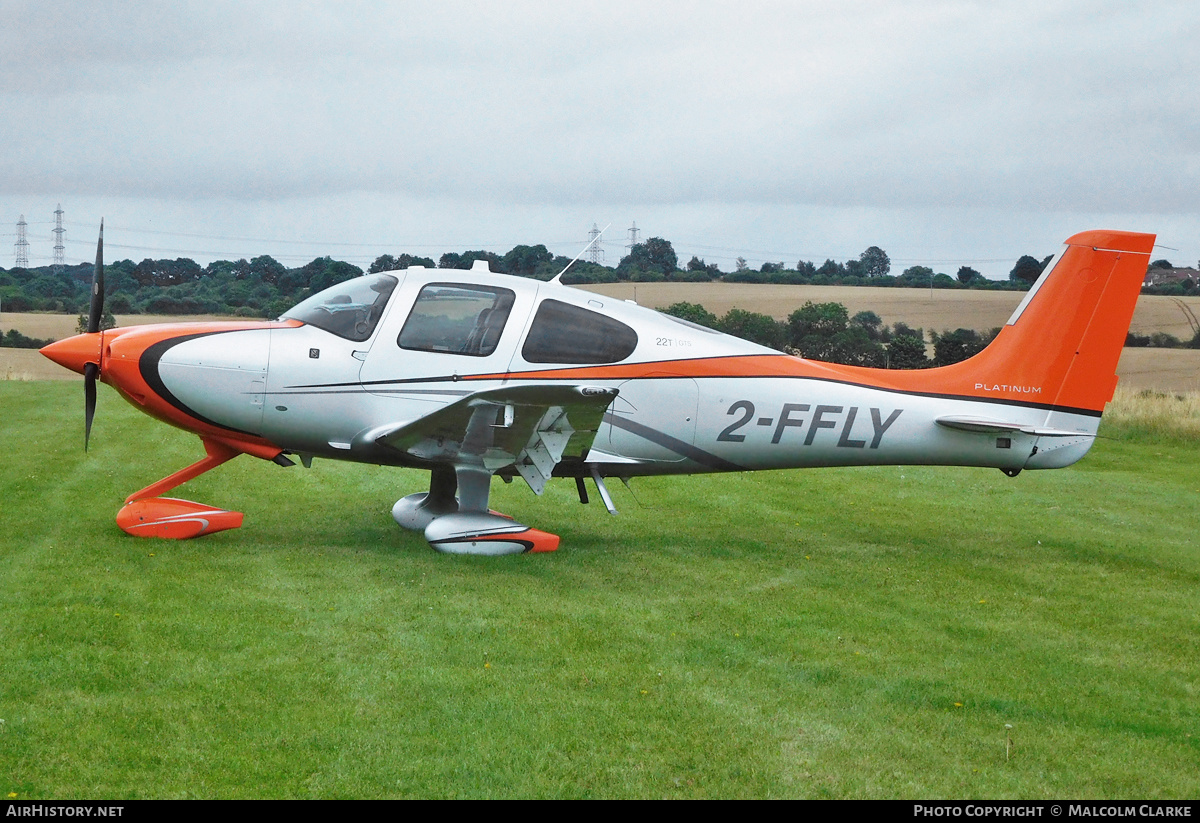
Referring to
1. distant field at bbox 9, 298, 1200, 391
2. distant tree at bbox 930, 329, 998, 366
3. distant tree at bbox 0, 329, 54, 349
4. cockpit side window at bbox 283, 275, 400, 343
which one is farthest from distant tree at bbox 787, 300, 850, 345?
distant tree at bbox 0, 329, 54, 349

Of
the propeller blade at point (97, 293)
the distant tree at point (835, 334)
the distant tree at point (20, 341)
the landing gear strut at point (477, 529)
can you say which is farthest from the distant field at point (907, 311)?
the landing gear strut at point (477, 529)

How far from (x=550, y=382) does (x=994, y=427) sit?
13.8ft

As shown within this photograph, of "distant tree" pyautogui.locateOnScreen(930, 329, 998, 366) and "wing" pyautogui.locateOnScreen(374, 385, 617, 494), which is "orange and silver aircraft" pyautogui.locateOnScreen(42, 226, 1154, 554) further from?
"distant tree" pyautogui.locateOnScreen(930, 329, 998, 366)

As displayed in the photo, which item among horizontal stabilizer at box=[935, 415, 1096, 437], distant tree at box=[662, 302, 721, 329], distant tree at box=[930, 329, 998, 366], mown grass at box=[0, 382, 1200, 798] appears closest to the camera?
mown grass at box=[0, 382, 1200, 798]

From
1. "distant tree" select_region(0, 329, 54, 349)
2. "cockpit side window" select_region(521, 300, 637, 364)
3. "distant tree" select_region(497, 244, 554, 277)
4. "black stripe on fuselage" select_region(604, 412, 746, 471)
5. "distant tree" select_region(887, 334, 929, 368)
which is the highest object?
"distant tree" select_region(497, 244, 554, 277)

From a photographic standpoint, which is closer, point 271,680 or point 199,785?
point 199,785

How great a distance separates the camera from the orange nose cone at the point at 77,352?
952 centimetres

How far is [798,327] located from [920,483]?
10.1 metres

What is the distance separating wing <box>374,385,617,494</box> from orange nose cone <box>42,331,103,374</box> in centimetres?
254

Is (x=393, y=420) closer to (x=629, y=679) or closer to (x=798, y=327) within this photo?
(x=629, y=679)

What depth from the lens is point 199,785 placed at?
472 centimetres

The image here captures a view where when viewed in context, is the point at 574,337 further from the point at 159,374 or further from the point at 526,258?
the point at 526,258

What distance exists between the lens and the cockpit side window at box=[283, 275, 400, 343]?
967cm
